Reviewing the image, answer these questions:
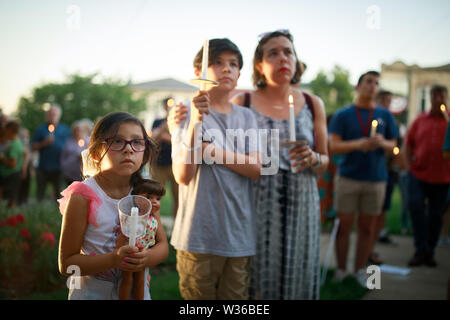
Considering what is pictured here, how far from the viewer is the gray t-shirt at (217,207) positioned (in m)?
2.07

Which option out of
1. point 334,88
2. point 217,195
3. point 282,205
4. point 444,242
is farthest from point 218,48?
point 334,88

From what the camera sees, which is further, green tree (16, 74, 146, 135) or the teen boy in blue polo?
green tree (16, 74, 146, 135)

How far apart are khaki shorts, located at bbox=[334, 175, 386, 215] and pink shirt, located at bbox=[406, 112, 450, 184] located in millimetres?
983

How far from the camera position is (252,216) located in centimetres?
223

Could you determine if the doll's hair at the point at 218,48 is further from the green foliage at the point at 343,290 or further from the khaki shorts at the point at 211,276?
the green foliage at the point at 343,290

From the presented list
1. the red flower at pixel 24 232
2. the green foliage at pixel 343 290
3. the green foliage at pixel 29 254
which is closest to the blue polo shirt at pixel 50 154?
the green foliage at pixel 29 254

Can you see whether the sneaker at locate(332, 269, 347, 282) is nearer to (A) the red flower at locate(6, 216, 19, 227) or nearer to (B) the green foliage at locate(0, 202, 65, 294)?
(B) the green foliage at locate(0, 202, 65, 294)

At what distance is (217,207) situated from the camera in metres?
2.12

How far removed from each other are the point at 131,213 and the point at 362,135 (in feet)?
10.1

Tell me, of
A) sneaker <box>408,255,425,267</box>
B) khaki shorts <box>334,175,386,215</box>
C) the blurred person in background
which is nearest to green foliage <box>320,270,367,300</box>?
khaki shorts <box>334,175,386,215</box>

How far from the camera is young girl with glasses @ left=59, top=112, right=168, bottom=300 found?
5.03 ft

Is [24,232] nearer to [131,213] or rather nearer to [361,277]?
[131,213]

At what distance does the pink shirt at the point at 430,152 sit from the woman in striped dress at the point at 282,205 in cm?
267

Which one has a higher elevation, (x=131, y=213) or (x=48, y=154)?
(x=131, y=213)
